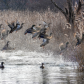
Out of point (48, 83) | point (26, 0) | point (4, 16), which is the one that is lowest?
point (48, 83)

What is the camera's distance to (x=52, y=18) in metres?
22.8

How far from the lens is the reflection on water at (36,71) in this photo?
443 inches

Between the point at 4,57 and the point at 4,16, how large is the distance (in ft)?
24.3

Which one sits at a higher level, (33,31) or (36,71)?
(33,31)

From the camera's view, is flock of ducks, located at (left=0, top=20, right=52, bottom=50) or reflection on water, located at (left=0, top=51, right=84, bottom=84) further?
flock of ducks, located at (left=0, top=20, right=52, bottom=50)

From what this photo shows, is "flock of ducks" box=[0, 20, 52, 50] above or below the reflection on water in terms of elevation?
above

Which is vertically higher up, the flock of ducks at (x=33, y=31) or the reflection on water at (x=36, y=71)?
the flock of ducks at (x=33, y=31)

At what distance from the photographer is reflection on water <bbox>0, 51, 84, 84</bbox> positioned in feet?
37.0

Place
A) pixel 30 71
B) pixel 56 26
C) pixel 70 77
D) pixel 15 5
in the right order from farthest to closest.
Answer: pixel 15 5, pixel 56 26, pixel 30 71, pixel 70 77

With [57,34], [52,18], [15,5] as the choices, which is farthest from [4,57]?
[15,5]

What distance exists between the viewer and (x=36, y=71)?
43.6 feet

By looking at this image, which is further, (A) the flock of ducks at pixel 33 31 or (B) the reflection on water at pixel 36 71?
(A) the flock of ducks at pixel 33 31

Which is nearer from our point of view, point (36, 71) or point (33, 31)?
point (36, 71)

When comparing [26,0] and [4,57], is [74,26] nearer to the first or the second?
[4,57]
